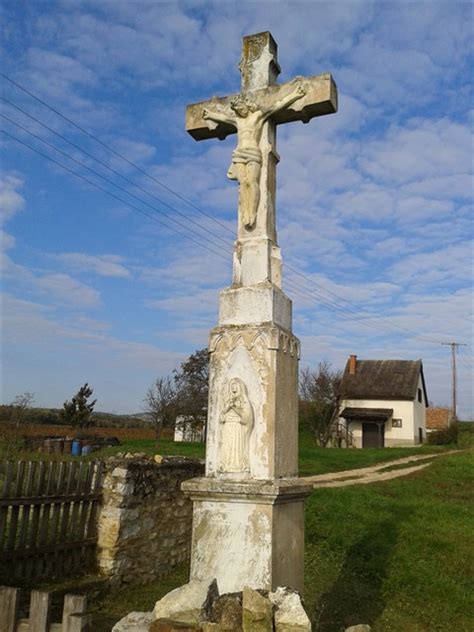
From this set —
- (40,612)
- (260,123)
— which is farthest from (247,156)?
(40,612)

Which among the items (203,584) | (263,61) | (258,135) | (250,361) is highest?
→ (263,61)

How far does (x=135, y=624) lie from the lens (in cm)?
357

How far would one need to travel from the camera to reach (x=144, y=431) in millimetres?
36125

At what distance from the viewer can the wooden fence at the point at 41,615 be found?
136 inches

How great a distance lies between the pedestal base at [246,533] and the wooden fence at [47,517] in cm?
353

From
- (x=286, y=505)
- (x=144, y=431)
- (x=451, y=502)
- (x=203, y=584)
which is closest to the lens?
(x=203, y=584)

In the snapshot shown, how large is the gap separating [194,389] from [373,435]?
12259 mm

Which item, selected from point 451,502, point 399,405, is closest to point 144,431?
point 399,405

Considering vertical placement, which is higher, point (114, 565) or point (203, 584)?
point (203, 584)

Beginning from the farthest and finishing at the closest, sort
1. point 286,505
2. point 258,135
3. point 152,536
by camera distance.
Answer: point 152,536
point 258,135
point 286,505

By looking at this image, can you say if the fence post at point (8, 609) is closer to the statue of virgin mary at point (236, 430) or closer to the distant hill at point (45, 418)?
the statue of virgin mary at point (236, 430)

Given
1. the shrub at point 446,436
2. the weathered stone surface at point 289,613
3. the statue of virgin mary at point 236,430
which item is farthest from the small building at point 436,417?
the weathered stone surface at point 289,613

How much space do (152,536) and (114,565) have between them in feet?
2.98

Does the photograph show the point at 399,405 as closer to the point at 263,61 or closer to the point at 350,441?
the point at 350,441
